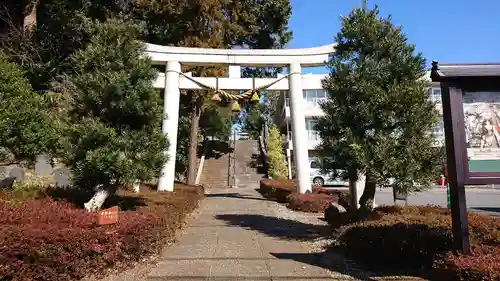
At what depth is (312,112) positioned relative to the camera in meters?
37.4

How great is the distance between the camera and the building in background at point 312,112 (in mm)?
9185

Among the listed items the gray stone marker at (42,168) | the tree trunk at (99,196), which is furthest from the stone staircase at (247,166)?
the tree trunk at (99,196)

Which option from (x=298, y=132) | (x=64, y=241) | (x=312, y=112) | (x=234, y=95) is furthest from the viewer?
(x=312, y=112)

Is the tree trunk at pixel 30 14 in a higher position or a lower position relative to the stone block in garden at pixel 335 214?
higher

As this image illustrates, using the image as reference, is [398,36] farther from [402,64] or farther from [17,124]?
[17,124]

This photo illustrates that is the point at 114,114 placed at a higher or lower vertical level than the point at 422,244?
higher

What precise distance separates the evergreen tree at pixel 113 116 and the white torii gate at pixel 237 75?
8.28m

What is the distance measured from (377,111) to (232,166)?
3130 cm

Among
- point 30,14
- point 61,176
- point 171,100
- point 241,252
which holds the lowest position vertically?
point 241,252

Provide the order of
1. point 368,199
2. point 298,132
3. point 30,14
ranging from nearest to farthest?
point 368,199
point 298,132
point 30,14

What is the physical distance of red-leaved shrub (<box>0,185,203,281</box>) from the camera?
5.36 m

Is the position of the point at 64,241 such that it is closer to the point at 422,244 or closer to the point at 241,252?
the point at 241,252

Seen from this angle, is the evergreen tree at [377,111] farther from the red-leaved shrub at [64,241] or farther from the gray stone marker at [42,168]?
the gray stone marker at [42,168]

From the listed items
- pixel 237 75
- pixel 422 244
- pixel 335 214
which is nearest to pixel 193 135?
pixel 237 75
